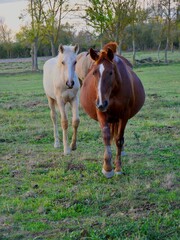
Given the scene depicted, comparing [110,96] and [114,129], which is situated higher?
[110,96]

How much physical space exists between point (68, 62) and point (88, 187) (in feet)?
8.71

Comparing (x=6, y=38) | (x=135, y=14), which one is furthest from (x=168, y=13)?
(x=6, y=38)

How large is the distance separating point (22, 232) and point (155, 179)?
2.27 meters

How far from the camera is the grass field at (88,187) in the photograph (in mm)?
3777

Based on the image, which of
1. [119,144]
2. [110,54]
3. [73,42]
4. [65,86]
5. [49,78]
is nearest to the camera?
[110,54]

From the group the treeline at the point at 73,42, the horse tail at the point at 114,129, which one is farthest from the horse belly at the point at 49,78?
the treeline at the point at 73,42

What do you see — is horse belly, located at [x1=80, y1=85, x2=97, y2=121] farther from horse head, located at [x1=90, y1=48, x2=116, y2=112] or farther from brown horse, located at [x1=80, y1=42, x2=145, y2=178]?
horse head, located at [x1=90, y1=48, x2=116, y2=112]

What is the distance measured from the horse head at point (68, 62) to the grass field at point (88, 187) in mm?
1386

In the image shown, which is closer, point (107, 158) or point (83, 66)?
point (107, 158)

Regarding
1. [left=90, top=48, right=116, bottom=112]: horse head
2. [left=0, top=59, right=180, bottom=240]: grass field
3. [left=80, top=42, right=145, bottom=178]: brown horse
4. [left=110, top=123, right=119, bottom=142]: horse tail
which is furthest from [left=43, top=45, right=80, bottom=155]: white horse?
[left=90, top=48, right=116, bottom=112]: horse head

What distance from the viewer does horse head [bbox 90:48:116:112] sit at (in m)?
4.86

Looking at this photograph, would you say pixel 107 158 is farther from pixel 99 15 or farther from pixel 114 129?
pixel 99 15

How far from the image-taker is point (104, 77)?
16.4ft

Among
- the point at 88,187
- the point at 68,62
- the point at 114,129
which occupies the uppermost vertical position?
the point at 68,62
